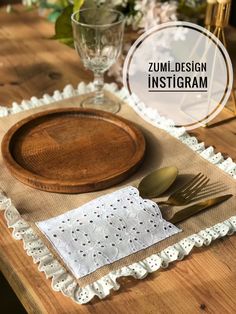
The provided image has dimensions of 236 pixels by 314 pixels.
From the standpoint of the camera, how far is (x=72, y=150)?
1.01m

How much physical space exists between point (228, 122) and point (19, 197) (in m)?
0.51

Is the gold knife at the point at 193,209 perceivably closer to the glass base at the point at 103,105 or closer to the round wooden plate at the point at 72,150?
the round wooden plate at the point at 72,150

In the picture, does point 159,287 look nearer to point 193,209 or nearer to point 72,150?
point 193,209

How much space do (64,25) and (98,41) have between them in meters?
0.22

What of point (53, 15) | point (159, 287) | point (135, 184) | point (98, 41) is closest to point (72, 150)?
point (135, 184)

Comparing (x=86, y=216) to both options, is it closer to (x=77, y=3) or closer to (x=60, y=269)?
(x=60, y=269)

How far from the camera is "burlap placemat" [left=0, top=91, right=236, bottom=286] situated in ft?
2.66

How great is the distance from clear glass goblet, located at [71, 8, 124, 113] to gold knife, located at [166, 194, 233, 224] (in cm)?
38

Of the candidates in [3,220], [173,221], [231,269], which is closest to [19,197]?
[3,220]

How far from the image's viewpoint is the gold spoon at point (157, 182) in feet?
2.96

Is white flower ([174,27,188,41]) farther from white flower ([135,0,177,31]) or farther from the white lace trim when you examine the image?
the white lace trim
